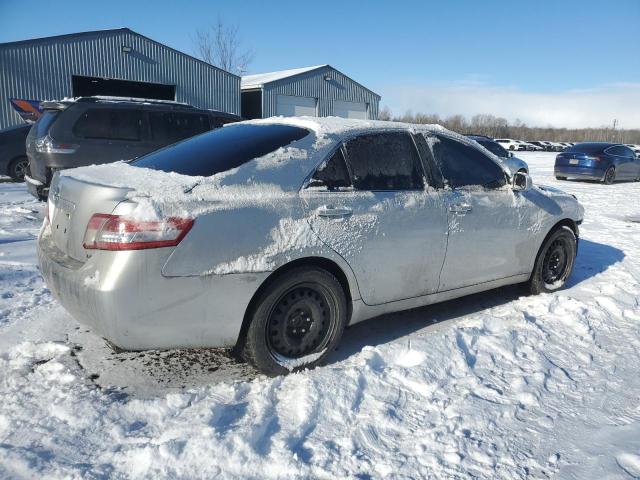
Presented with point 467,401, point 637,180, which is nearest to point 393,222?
point 467,401

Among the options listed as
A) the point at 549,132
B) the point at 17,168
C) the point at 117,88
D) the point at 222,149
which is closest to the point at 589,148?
the point at 17,168

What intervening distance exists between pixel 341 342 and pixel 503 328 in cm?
129

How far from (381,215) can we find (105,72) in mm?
20547

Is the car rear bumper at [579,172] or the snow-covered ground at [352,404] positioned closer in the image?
the snow-covered ground at [352,404]

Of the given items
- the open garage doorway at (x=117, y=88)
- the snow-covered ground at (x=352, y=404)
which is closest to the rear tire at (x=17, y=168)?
the snow-covered ground at (x=352, y=404)

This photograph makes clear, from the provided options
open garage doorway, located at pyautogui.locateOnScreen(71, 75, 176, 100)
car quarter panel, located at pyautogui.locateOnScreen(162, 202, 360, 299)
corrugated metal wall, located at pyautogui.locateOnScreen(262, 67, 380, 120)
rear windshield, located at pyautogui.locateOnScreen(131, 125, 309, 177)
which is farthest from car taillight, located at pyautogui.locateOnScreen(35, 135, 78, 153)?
corrugated metal wall, located at pyautogui.locateOnScreen(262, 67, 380, 120)

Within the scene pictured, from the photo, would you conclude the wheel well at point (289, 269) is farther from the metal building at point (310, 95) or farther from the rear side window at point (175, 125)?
the metal building at point (310, 95)

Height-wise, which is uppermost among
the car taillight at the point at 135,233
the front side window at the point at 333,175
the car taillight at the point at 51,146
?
the front side window at the point at 333,175

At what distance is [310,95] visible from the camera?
28016 millimetres

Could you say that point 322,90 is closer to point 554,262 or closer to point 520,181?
point 554,262

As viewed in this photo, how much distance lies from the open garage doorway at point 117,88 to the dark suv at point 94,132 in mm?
13864

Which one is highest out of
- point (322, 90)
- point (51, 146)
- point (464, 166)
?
point (322, 90)

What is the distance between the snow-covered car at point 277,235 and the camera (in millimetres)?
2660

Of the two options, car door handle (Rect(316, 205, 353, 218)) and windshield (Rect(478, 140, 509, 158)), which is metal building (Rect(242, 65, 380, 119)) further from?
car door handle (Rect(316, 205, 353, 218))
